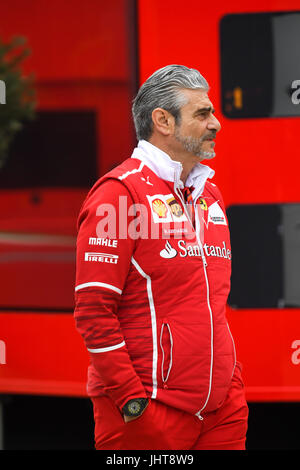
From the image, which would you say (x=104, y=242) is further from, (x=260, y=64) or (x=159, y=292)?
(x=260, y=64)

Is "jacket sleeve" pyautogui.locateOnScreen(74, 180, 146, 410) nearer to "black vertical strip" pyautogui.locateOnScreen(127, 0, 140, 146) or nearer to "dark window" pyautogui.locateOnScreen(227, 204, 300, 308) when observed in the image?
"dark window" pyautogui.locateOnScreen(227, 204, 300, 308)

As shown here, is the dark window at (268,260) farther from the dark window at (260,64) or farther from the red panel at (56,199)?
the red panel at (56,199)

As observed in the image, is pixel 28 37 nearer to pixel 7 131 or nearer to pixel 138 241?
pixel 7 131

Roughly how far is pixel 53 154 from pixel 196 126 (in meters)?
2.50

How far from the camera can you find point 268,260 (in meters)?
3.12

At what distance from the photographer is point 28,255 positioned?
3.96 m

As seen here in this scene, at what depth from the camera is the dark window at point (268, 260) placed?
3121mm

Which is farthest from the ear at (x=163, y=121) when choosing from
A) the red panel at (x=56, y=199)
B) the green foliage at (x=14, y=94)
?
the green foliage at (x=14, y=94)

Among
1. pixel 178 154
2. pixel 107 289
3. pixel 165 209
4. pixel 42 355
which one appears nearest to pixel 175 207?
pixel 165 209

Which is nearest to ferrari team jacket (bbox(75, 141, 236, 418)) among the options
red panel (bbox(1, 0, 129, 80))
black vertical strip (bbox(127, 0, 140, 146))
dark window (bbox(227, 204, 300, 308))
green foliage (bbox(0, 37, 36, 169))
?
dark window (bbox(227, 204, 300, 308))

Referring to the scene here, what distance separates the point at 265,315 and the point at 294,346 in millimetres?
186

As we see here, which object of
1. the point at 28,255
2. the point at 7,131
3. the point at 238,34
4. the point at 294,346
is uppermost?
the point at 238,34
